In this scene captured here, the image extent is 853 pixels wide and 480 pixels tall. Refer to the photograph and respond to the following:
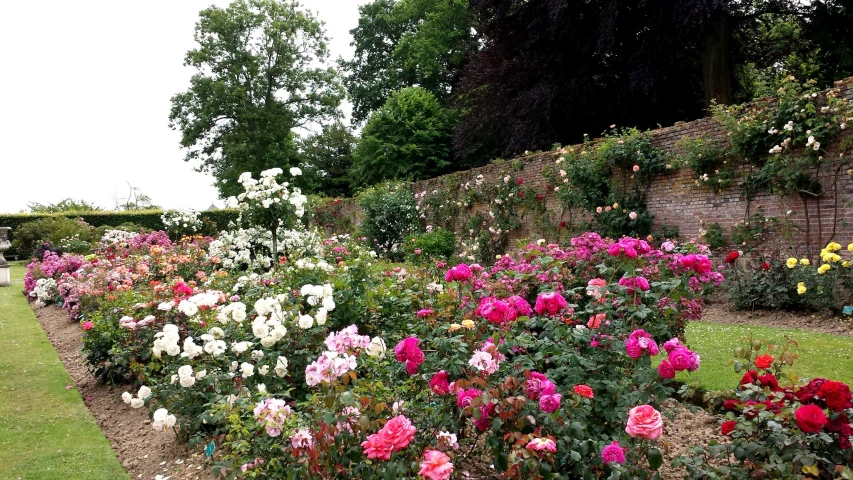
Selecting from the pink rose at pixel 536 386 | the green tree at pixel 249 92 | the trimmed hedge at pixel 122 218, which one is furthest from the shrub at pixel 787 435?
the green tree at pixel 249 92

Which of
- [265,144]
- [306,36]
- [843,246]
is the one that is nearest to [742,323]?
[843,246]

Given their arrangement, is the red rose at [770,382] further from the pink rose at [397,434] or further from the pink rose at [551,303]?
the pink rose at [397,434]

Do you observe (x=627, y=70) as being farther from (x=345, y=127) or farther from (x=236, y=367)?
(x=345, y=127)

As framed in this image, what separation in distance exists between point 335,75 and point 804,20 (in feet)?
67.6

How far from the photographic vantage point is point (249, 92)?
89.2ft

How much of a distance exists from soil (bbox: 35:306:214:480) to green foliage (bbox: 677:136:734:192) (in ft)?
22.4

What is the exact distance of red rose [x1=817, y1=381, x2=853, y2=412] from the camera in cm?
198

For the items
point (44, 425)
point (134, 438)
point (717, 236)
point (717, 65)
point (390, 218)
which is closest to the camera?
point (134, 438)

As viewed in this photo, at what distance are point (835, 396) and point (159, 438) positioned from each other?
364 centimetres

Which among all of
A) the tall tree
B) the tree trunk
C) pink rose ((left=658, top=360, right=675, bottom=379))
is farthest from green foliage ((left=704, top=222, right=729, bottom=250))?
pink rose ((left=658, top=360, right=675, bottom=379))

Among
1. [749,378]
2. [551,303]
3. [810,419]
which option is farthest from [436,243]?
[810,419]

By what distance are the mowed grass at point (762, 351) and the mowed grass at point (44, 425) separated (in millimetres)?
3709

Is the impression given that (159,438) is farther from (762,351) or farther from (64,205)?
(64,205)

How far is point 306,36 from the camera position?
94.0 ft
